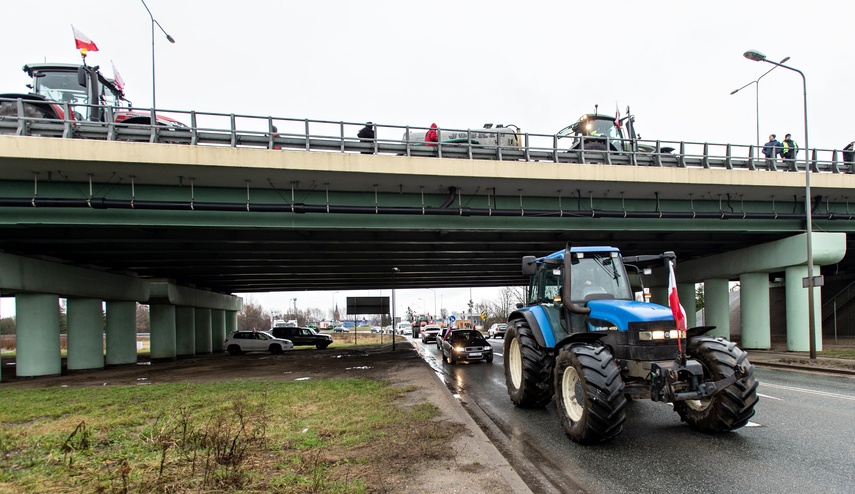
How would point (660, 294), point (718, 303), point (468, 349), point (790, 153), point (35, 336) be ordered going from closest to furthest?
point (35, 336), point (468, 349), point (790, 153), point (718, 303), point (660, 294)

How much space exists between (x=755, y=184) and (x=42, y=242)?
2714 cm

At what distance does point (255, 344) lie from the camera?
116 feet

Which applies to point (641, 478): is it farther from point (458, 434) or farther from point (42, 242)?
point (42, 242)

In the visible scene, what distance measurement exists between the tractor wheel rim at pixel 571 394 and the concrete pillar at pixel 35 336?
20879mm

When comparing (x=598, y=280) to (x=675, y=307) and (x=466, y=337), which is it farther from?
(x=466, y=337)

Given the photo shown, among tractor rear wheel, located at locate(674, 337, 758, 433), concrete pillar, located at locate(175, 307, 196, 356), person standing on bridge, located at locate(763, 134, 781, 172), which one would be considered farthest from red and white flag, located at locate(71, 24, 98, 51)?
person standing on bridge, located at locate(763, 134, 781, 172)

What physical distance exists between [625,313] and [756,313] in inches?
894

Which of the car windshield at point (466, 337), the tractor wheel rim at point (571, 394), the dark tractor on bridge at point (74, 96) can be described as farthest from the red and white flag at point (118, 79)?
the tractor wheel rim at point (571, 394)

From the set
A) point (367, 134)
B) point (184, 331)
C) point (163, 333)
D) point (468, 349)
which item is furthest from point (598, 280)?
point (184, 331)

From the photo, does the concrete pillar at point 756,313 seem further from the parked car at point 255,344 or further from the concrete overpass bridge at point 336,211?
the parked car at point 255,344

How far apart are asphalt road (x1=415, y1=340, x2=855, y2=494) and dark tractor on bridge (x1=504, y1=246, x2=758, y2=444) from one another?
0.38 meters

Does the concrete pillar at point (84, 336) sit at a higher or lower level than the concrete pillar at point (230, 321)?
higher

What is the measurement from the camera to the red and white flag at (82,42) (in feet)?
53.9

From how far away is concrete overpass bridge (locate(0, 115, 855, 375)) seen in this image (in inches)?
605
